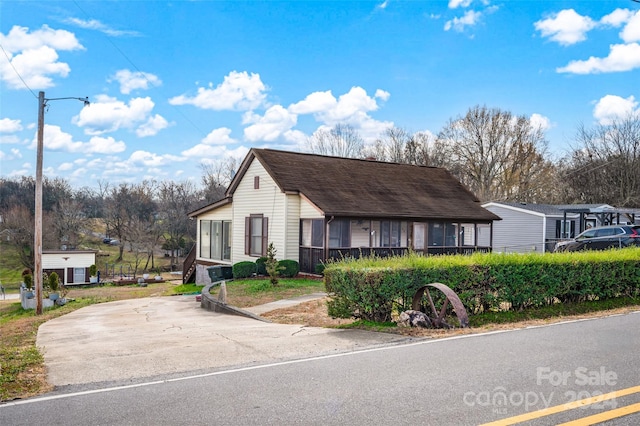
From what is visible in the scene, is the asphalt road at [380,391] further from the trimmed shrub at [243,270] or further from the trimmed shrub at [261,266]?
the trimmed shrub at [261,266]

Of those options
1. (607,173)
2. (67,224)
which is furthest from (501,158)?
(67,224)

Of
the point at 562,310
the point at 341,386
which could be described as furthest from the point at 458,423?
the point at 562,310

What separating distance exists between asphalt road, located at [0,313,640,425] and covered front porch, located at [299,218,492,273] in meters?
15.0

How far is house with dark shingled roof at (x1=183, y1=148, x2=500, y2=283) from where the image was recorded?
25.2 meters

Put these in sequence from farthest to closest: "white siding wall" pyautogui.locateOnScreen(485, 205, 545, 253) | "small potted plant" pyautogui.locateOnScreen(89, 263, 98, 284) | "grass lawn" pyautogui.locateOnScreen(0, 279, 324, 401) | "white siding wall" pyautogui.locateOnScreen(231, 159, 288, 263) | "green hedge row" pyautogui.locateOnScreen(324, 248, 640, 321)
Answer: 1. "small potted plant" pyautogui.locateOnScreen(89, 263, 98, 284)
2. "white siding wall" pyautogui.locateOnScreen(485, 205, 545, 253)
3. "white siding wall" pyautogui.locateOnScreen(231, 159, 288, 263)
4. "green hedge row" pyautogui.locateOnScreen(324, 248, 640, 321)
5. "grass lawn" pyautogui.locateOnScreen(0, 279, 324, 401)

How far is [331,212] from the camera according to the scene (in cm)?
2395

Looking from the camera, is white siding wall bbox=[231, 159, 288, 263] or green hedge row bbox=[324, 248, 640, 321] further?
white siding wall bbox=[231, 159, 288, 263]

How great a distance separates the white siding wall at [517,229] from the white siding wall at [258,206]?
17.2 metres

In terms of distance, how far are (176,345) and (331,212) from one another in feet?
47.3

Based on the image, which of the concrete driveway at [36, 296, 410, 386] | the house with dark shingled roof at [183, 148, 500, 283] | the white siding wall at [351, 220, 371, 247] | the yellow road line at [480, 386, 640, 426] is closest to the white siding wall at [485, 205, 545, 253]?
the house with dark shingled roof at [183, 148, 500, 283]

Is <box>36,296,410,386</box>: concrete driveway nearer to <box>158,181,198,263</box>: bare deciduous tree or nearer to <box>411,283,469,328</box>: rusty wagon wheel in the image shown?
<box>411,283,469,328</box>: rusty wagon wheel

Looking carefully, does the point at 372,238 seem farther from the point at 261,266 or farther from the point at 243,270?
the point at 243,270

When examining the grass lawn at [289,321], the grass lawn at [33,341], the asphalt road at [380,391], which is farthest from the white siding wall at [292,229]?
the asphalt road at [380,391]

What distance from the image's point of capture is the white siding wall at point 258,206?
25.8 m
